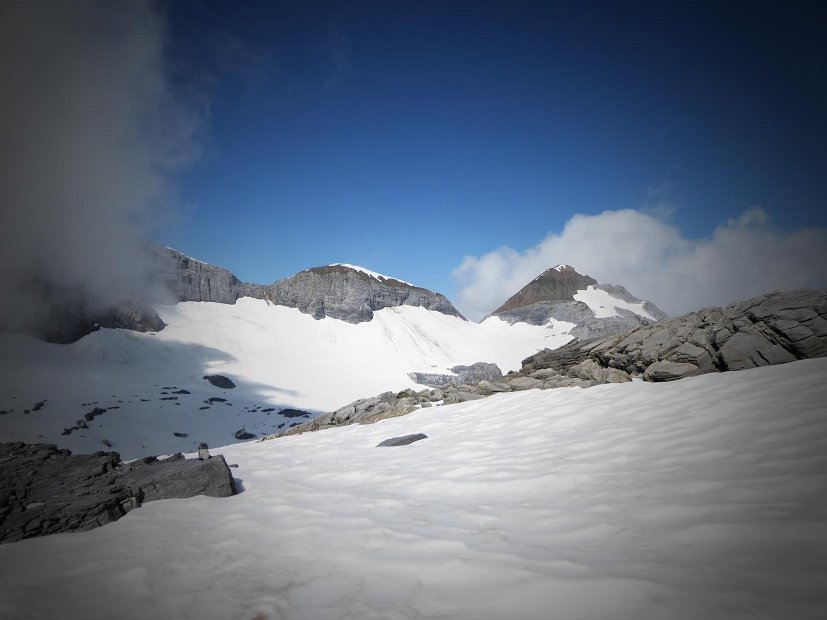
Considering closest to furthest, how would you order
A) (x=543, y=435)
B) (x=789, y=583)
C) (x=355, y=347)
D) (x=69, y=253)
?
(x=789, y=583) → (x=543, y=435) → (x=69, y=253) → (x=355, y=347)

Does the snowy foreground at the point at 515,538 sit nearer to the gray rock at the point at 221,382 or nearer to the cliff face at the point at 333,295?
the gray rock at the point at 221,382

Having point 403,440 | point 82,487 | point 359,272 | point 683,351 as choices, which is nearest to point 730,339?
point 683,351

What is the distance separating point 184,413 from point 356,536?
28199 millimetres

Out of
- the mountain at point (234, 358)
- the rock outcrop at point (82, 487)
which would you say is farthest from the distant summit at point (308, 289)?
the rock outcrop at point (82, 487)

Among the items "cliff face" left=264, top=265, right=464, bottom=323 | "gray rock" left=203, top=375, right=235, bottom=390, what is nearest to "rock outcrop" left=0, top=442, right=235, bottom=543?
"gray rock" left=203, top=375, right=235, bottom=390

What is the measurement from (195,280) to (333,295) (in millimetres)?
22615

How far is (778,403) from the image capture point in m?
4.09

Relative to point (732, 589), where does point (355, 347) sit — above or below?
above

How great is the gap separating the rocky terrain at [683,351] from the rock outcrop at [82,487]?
670 cm

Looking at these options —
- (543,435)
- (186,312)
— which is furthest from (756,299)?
(186,312)

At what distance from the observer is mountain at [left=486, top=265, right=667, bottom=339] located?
80.9 meters

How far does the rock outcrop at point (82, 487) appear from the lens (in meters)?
3.32

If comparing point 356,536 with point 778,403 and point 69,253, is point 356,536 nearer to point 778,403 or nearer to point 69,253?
point 778,403

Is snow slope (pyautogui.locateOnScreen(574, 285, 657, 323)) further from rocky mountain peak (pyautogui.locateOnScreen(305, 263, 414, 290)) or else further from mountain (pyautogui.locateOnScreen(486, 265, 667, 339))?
rocky mountain peak (pyautogui.locateOnScreen(305, 263, 414, 290))
